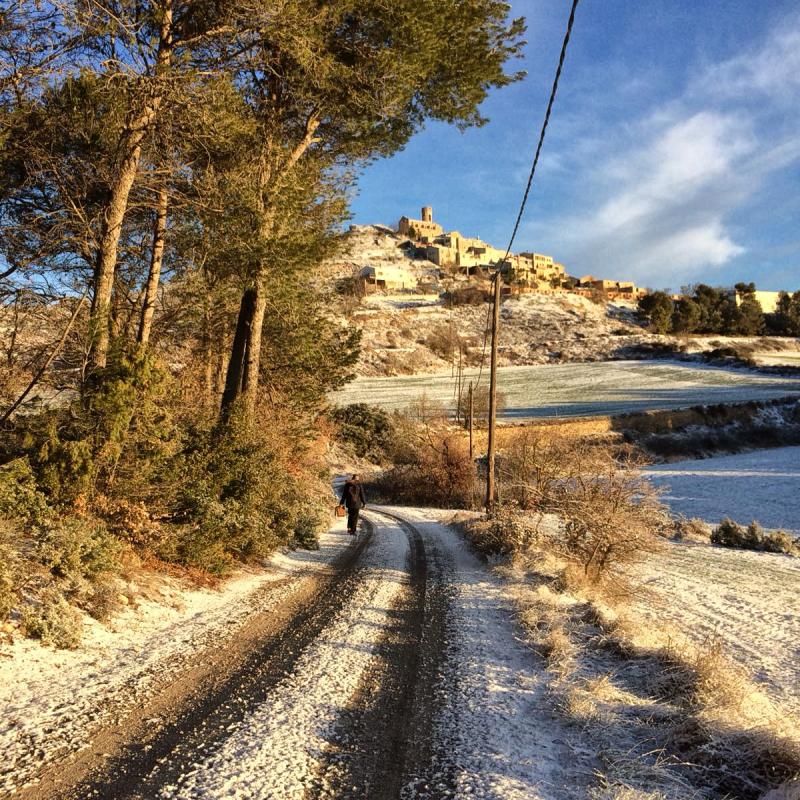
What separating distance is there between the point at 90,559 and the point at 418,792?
4.25m

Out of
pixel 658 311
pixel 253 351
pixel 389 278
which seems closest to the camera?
pixel 253 351

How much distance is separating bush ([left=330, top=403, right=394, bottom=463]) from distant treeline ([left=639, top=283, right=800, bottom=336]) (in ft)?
252

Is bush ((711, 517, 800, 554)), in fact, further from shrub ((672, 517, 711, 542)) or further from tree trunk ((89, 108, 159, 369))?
tree trunk ((89, 108, 159, 369))

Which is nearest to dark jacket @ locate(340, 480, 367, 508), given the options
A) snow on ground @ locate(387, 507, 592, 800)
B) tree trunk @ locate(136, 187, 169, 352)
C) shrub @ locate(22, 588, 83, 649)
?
tree trunk @ locate(136, 187, 169, 352)

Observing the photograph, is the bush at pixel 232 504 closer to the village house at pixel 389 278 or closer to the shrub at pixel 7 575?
the shrub at pixel 7 575

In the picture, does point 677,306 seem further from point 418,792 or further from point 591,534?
point 418,792

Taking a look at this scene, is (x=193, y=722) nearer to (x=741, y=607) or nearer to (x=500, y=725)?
(x=500, y=725)

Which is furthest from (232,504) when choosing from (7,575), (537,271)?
(537,271)

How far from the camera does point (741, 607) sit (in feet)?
36.3

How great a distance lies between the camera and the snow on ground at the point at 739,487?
85.4 ft

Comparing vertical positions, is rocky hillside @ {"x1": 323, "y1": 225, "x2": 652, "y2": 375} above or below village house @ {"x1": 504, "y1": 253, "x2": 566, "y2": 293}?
below

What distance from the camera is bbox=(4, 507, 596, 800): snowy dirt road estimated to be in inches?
119

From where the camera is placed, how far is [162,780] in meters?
2.97

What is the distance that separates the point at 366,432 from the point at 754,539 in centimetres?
2907
